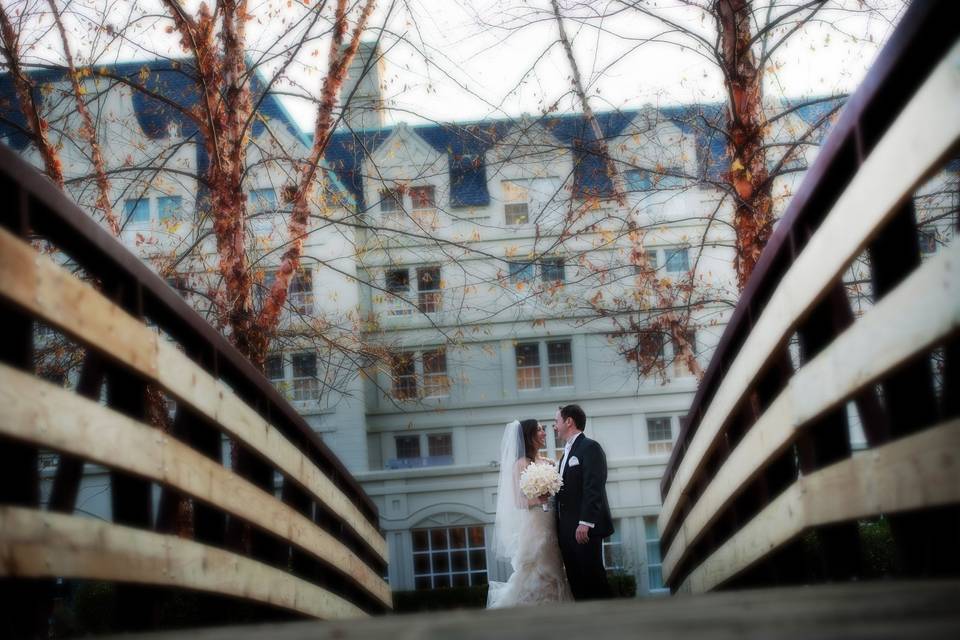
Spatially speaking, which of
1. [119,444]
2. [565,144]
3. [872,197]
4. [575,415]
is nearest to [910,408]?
[872,197]

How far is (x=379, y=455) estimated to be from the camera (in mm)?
31922

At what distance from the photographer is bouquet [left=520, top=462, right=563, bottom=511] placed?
8906 millimetres

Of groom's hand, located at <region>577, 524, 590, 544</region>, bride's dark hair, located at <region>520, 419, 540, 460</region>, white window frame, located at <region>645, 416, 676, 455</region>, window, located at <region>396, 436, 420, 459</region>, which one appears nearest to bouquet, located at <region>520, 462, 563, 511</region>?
groom's hand, located at <region>577, 524, 590, 544</region>

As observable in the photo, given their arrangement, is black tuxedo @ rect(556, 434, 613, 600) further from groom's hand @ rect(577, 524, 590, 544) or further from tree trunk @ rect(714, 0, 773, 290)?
tree trunk @ rect(714, 0, 773, 290)

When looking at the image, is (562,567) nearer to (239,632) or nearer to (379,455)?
(239,632)

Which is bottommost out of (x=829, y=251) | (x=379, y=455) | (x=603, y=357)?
(x=829, y=251)

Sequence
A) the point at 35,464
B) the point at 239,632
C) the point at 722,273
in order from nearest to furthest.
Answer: the point at 239,632, the point at 35,464, the point at 722,273

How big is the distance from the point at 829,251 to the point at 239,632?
168cm

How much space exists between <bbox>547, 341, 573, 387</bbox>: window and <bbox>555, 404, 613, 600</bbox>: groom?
908 inches

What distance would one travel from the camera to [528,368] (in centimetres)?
3203

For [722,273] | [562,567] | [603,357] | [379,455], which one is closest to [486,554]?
[379,455]

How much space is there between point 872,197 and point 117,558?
1957mm

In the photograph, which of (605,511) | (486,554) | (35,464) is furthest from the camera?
(486,554)

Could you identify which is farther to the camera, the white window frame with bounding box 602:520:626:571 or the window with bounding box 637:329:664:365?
the white window frame with bounding box 602:520:626:571
